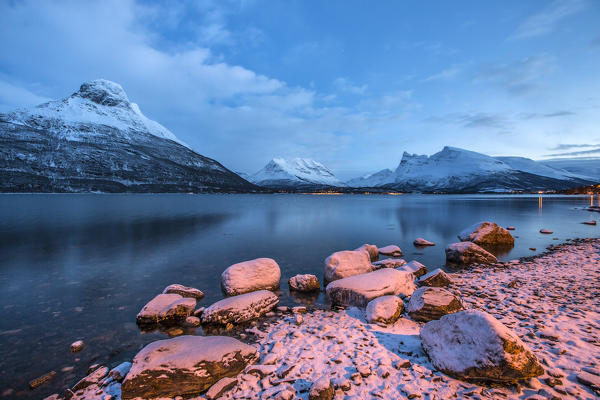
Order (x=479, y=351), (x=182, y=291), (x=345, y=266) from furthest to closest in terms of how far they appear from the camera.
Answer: (x=345, y=266), (x=182, y=291), (x=479, y=351)

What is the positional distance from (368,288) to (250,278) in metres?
4.76

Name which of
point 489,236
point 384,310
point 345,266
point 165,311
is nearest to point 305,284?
point 345,266

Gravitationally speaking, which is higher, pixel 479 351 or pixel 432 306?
pixel 479 351

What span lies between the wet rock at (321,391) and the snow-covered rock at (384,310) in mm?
3478

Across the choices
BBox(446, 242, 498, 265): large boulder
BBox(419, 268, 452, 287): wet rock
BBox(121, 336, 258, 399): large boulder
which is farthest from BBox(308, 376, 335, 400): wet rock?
BBox(446, 242, 498, 265): large boulder

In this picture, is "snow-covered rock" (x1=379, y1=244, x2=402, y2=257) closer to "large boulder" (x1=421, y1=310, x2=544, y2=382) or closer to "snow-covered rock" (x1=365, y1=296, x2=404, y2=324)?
"snow-covered rock" (x1=365, y1=296, x2=404, y2=324)

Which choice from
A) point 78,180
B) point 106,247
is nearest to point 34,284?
point 106,247

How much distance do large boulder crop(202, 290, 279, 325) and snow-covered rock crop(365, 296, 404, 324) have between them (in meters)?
3.42

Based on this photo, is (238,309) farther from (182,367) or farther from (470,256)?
(470,256)

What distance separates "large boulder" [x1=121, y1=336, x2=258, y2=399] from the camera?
516 cm

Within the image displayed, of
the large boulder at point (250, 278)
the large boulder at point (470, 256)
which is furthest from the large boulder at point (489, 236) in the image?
the large boulder at point (250, 278)

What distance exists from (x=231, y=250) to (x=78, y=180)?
19043 cm

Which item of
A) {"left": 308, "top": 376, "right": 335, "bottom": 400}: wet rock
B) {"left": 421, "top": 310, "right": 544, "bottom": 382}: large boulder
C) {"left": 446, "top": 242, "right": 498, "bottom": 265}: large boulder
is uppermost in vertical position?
{"left": 421, "top": 310, "right": 544, "bottom": 382}: large boulder

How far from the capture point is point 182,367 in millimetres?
5379
